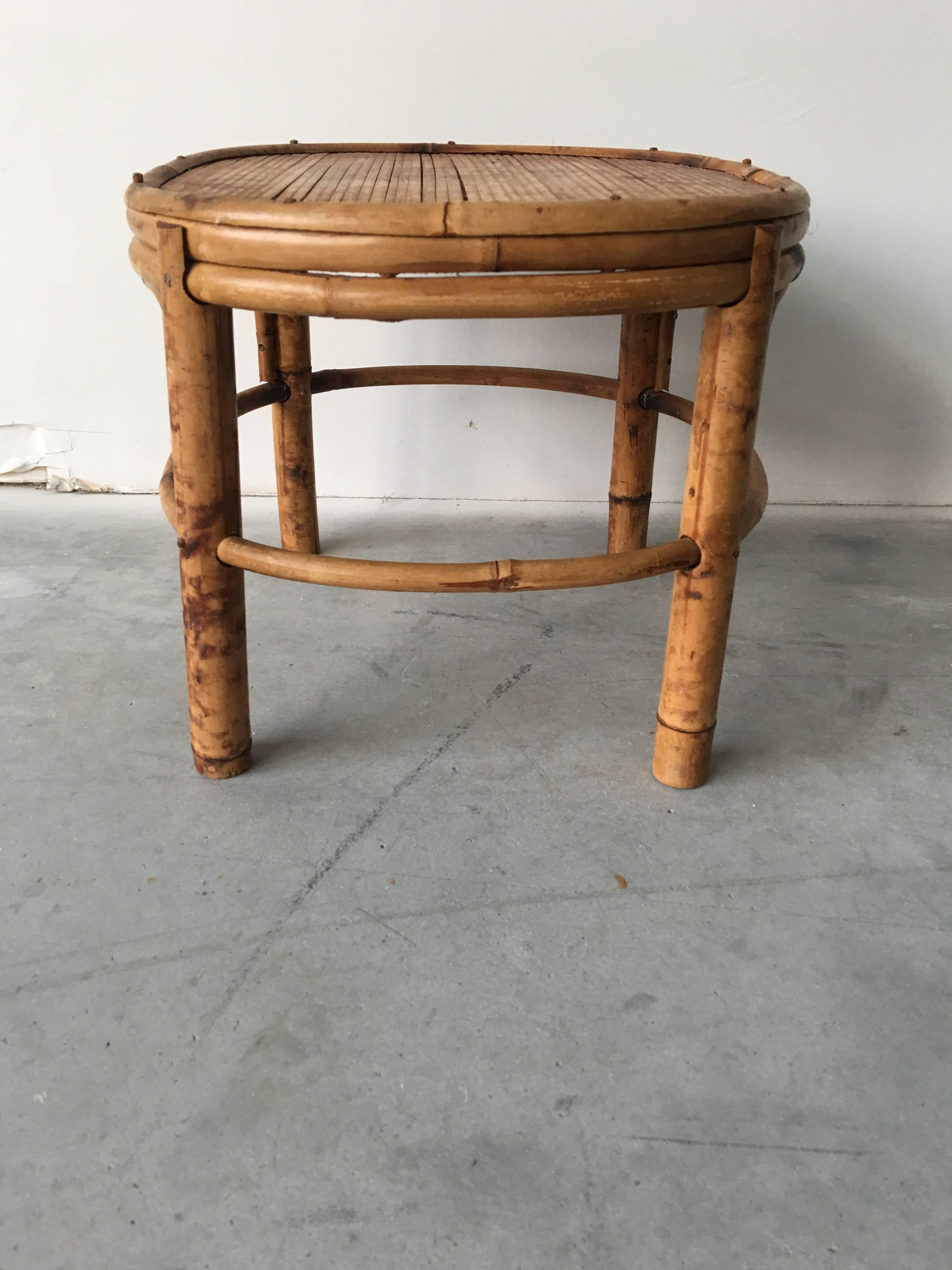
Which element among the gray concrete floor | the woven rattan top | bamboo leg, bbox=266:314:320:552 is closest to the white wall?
bamboo leg, bbox=266:314:320:552

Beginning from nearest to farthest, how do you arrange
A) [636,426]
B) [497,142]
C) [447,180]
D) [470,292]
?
[470,292] → [447,180] → [636,426] → [497,142]

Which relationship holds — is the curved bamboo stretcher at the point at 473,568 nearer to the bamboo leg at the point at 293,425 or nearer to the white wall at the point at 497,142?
the bamboo leg at the point at 293,425

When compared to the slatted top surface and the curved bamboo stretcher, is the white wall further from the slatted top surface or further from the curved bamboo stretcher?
the curved bamboo stretcher

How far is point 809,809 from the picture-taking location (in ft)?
3.69

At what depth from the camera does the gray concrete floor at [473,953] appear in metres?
0.71

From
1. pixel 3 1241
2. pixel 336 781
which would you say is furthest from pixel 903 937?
pixel 3 1241

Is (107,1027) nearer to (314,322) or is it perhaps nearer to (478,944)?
(478,944)

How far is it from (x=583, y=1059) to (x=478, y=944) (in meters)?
0.15

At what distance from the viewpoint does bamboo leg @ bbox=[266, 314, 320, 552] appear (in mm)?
1536

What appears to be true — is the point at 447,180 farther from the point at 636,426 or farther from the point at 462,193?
the point at 636,426

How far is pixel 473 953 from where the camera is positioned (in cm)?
92

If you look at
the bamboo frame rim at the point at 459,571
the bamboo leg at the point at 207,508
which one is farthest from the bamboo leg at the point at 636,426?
the bamboo leg at the point at 207,508

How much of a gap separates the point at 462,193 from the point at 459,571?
0.34 metres

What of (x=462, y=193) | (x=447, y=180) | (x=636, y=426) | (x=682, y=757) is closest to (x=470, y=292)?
(x=462, y=193)
